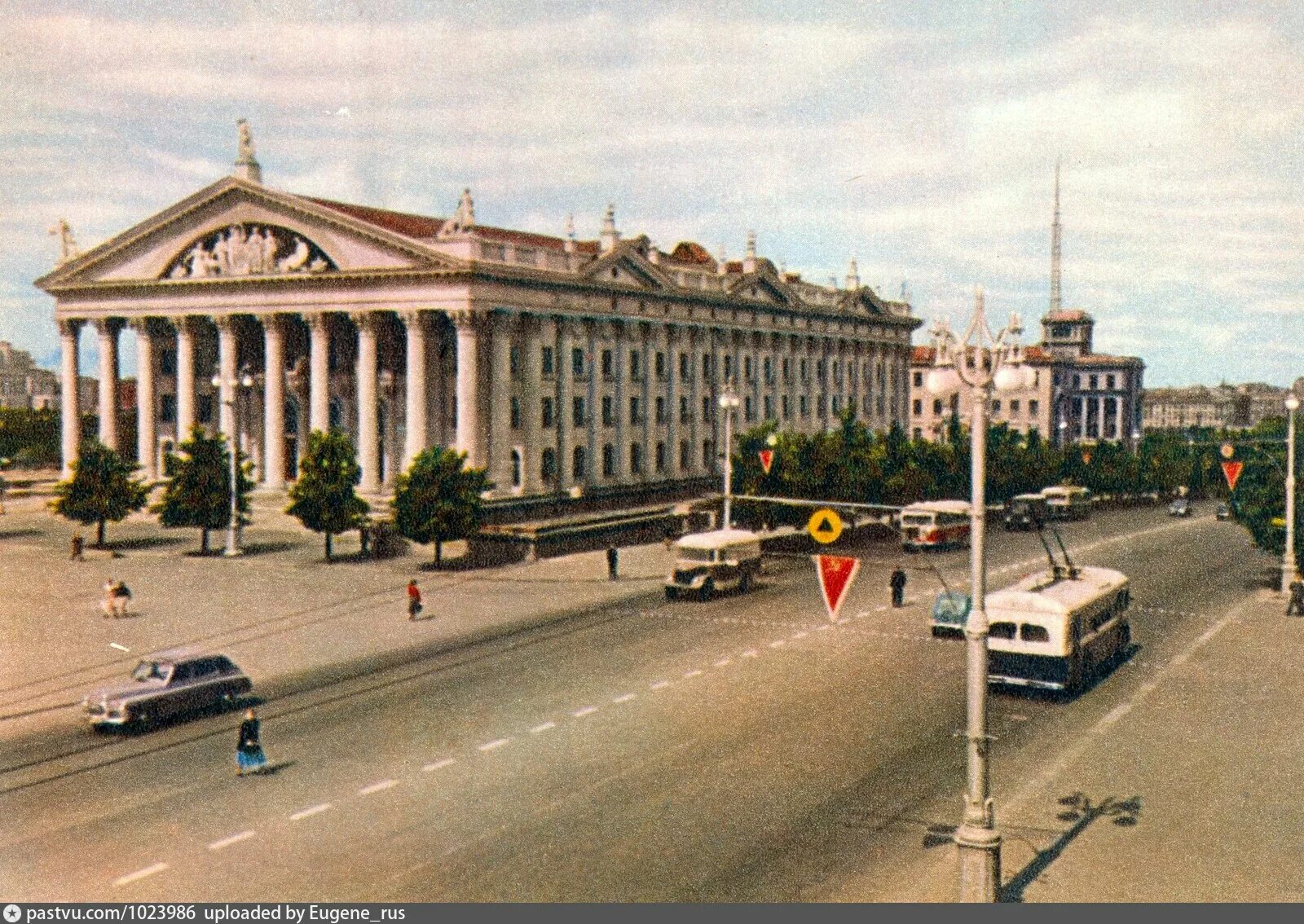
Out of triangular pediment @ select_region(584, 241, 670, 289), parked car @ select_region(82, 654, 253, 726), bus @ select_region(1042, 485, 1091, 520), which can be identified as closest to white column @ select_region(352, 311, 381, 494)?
triangular pediment @ select_region(584, 241, 670, 289)

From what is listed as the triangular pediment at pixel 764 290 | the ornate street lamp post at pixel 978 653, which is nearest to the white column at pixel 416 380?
the triangular pediment at pixel 764 290

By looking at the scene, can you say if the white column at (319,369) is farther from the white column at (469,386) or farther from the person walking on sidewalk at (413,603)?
the person walking on sidewalk at (413,603)

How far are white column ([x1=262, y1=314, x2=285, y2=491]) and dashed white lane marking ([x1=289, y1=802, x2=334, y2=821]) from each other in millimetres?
53883

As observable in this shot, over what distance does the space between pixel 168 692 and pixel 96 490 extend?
32422mm

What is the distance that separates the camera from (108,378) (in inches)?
3110

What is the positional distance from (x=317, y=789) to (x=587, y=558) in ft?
113

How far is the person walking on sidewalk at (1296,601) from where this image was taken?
138 feet

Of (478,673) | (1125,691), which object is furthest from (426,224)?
(1125,691)

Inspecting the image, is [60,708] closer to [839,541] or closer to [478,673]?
[478,673]

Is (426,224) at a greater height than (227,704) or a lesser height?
greater

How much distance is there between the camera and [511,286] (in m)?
67.6

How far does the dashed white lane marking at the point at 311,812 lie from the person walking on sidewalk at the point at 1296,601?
3372 centimetres

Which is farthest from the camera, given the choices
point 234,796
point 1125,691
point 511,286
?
point 511,286

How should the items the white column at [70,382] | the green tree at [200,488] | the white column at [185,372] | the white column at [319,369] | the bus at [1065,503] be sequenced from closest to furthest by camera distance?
the green tree at [200,488] → the white column at [319,369] → the white column at [185,372] → the bus at [1065,503] → the white column at [70,382]
